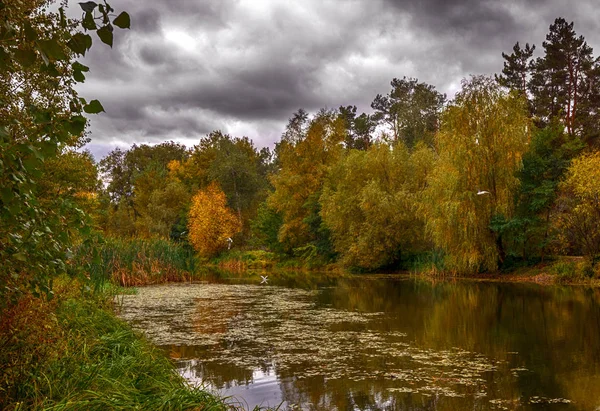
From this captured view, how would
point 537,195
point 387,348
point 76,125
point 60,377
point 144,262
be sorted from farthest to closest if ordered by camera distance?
point 537,195, point 144,262, point 387,348, point 60,377, point 76,125

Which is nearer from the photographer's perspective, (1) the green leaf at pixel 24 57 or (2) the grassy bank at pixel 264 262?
(1) the green leaf at pixel 24 57

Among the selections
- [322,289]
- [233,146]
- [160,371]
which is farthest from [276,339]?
[233,146]

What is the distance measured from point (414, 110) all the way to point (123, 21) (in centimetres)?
5114

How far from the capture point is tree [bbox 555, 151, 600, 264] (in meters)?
22.7

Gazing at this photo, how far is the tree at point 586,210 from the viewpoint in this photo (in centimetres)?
2267

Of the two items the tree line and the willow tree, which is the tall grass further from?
the willow tree

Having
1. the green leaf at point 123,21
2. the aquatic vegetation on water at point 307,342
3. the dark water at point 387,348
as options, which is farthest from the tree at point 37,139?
the aquatic vegetation on water at point 307,342

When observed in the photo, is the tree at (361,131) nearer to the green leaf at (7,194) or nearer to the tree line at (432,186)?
the tree line at (432,186)

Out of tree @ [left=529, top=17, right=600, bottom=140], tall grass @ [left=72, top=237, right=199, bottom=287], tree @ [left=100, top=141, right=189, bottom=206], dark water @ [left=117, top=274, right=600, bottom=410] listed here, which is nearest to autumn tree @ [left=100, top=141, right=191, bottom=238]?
tree @ [left=100, top=141, right=189, bottom=206]

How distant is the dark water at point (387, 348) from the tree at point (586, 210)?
4.91 m

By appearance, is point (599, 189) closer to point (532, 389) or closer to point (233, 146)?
point (532, 389)

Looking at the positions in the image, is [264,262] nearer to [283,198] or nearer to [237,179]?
[283,198]

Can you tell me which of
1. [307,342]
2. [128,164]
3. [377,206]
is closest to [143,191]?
[128,164]

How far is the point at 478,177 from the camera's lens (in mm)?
25297
